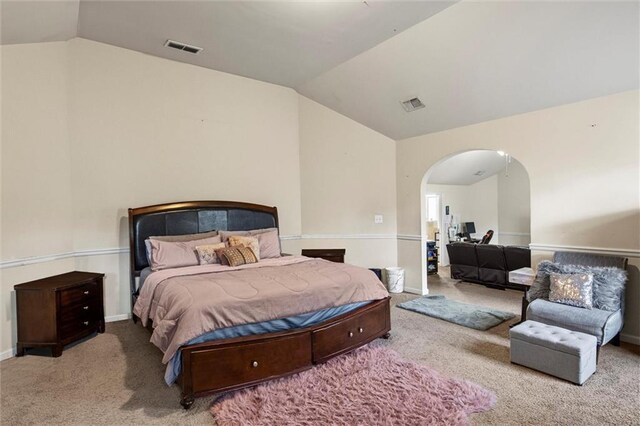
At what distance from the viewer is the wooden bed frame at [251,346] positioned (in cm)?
238

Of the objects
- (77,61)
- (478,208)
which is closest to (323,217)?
(77,61)

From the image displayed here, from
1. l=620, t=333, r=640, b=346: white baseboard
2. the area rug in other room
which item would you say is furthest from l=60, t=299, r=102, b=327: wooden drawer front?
l=620, t=333, r=640, b=346: white baseboard

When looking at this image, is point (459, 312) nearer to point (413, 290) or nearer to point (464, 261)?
point (413, 290)

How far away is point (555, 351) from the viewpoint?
110 inches

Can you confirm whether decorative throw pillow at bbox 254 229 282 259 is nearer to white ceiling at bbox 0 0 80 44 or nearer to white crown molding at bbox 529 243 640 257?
white ceiling at bbox 0 0 80 44

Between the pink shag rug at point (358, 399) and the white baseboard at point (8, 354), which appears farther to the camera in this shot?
the white baseboard at point (8, 354)

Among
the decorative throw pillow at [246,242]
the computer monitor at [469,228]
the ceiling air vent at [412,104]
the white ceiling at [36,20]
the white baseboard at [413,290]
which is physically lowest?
the white baseboard at [413,290]

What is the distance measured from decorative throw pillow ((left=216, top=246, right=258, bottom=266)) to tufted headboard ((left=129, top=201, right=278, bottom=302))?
2.75 ft

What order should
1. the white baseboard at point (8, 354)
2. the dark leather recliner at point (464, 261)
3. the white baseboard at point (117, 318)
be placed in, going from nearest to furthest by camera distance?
the white baseboard at point (8, 354) → the white baseboard at point (117, 318) → the dark leather recliner at point (464, 261)

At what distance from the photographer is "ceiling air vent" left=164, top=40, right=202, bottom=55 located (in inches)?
163

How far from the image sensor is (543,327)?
3092 millimetres

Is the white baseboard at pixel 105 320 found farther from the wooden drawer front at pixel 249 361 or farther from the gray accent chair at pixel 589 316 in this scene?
the gray accent chair at pixel 589 316

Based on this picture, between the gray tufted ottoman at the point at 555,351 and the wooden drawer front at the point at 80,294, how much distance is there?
167 inches

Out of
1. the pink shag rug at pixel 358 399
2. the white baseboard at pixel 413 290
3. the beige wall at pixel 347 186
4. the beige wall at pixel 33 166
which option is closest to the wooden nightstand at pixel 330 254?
the beige wall at pixel 347 186
